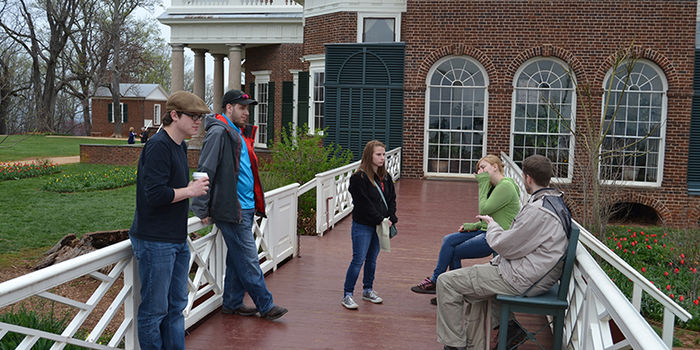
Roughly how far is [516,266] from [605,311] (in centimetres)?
109

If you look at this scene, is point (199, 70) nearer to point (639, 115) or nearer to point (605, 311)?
point (639, 115)

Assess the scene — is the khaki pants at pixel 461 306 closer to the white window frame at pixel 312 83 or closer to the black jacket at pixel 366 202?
the black jacket at pixel 366 202

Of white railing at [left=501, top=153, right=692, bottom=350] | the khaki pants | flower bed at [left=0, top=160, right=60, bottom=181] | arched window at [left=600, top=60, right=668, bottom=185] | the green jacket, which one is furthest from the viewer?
flower bed at [left=0, top=160, right=60, bottom=181]

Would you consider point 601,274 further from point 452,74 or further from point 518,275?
point 452,74

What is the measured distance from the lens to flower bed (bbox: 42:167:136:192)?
18.3m

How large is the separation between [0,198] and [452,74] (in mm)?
12470

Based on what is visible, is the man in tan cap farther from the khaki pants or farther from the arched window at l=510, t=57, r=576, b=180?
the arched window at l=510, t=57, r=576, b=180

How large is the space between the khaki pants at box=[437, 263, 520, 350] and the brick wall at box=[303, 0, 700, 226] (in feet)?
44.3

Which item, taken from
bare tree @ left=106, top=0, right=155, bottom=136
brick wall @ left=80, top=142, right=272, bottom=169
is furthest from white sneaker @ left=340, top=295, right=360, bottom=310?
bare tree @ left=106, top=0, right=155, bottom=136

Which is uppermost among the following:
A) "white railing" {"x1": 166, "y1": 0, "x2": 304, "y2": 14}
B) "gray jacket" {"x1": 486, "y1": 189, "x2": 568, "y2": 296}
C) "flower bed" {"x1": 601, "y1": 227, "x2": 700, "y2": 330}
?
"white railing" {"x1": 166, "y1": 0, "x2": 304, "y2": 14}

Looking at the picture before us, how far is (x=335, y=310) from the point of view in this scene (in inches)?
247

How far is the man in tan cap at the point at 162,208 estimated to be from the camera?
3955mm

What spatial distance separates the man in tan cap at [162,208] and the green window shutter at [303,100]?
18.2 m

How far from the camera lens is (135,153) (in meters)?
24.7
